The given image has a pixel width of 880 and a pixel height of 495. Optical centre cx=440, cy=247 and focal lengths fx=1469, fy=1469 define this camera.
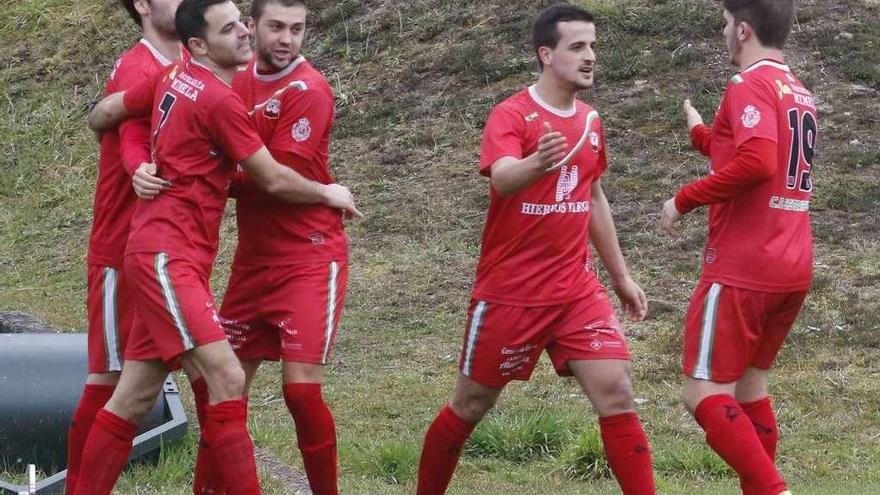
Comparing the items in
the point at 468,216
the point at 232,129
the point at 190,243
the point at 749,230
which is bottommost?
the point at 468,216

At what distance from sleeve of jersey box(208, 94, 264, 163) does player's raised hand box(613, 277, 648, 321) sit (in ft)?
5.77

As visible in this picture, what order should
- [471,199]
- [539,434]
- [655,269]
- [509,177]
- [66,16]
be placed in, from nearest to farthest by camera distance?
[509,177] → [539,434] → [655,269] → [471,199] → [66,16]

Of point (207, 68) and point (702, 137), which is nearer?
point (207, 68)

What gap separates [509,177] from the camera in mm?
5777

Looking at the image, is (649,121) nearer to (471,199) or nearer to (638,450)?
(471,199)

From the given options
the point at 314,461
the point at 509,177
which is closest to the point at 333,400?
the point at 314,461

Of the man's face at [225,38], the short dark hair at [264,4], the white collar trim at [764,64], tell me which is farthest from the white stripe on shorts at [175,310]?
the white collar trim at [764,64]

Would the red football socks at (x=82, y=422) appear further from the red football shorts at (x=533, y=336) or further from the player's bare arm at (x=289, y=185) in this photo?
the red football shorts at (x=533, y=336)

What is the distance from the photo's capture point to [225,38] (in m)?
5.86

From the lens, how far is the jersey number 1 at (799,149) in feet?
19.1

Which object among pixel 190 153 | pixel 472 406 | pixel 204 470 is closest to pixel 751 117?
pixel 472 406

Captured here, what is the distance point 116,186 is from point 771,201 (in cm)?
271

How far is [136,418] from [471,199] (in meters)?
7.30

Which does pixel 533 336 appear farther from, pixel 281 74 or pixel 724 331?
pixel 281 74
